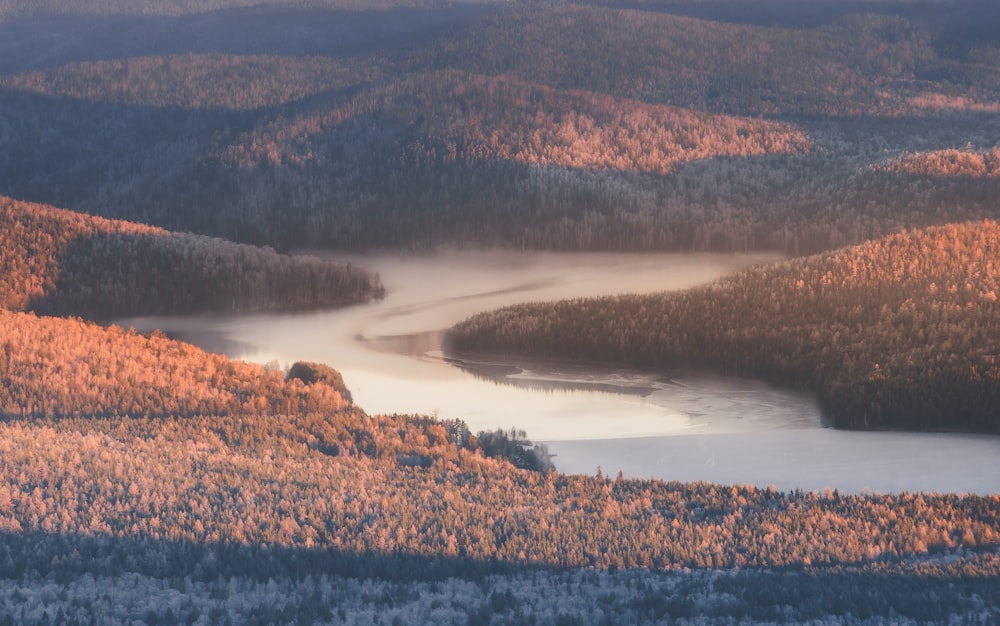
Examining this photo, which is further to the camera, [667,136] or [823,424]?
[667,136]

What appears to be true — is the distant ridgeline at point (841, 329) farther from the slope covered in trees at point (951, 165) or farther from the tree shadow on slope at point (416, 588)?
the slope covered in trees at point (951, 165)

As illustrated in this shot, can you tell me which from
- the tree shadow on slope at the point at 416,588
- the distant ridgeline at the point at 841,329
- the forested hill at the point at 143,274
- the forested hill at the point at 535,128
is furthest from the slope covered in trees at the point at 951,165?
the tree shadow on slope at the point at 416,588

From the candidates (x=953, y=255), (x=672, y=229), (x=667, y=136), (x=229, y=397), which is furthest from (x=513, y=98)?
(x=229, y=397)

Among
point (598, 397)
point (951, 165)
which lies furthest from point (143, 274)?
point (951, 165)

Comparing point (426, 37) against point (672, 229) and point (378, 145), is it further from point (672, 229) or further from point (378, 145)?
point (672, 229)

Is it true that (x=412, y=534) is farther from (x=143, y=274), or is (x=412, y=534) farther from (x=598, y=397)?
(x=143, y=274)

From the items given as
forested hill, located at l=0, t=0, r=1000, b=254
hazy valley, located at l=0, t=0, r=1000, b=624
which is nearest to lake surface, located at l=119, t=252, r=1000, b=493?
hazy valley, located at l=0, t=0, r=1000, b=624

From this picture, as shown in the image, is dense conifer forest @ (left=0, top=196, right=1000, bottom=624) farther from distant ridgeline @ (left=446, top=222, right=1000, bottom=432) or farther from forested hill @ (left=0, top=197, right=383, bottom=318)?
forested hill @ (left=0, top=197, right=383, bottom=318)
